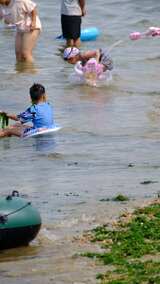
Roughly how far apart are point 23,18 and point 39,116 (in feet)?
16.7

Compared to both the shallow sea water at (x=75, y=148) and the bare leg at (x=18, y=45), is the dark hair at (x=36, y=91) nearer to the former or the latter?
the shallow sea water at (x=75, y=148)

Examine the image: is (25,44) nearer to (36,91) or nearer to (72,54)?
(72,54)

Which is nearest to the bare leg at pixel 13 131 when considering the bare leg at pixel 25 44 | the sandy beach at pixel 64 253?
the sandy beach at pixel 64 253

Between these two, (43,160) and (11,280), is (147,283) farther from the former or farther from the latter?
(43,160)

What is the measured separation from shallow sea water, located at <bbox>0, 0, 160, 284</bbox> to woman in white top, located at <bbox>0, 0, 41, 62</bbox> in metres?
0.52

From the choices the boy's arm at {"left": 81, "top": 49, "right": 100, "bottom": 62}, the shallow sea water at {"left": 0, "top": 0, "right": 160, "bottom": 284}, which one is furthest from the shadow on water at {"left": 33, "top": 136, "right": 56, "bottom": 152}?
the boy's arm at {"left": 81, "top": 49, "right": 100, "bottom": 62}

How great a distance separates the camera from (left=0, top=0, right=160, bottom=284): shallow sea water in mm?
7801

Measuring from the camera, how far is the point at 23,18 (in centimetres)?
1731

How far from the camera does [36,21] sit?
17156mm

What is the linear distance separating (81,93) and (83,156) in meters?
4.68

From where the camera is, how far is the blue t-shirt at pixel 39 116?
12570 millimetres

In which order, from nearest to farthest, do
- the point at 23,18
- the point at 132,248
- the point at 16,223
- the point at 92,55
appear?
the point at 132,248, the point at 16,223, the point at 92,55, the point at 23,18

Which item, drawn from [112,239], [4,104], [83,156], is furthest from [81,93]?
[112,239]

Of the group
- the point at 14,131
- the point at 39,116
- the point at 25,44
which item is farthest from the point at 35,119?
the point at 25,44
